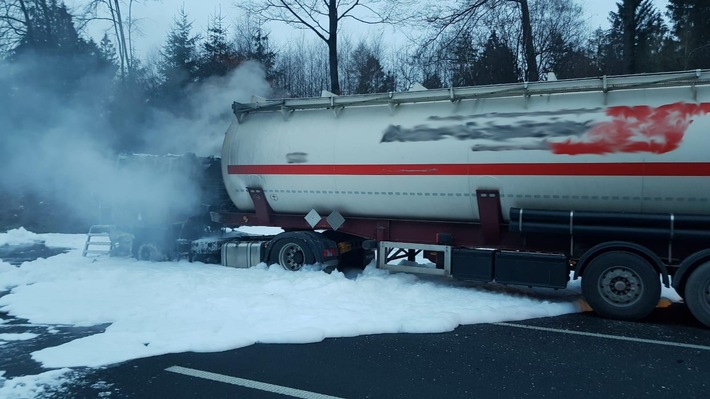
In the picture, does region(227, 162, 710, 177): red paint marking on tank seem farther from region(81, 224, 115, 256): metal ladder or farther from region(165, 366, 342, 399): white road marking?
region(165, 366, 342, 399): white road marking

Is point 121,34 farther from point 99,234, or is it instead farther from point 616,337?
point 616,337

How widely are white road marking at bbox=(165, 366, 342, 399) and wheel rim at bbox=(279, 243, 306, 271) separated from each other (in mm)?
4771

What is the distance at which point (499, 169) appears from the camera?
26.7 feet

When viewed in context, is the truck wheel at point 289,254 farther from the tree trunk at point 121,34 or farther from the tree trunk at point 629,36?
the tree trunk at point 121,34

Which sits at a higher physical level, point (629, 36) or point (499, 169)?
point (629, 36)

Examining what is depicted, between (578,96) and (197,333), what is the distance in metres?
6.41

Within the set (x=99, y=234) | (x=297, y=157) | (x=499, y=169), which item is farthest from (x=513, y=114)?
(x=99, y=234)

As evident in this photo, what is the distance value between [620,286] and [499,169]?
95.5 inches

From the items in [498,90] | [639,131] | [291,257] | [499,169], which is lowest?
[291,257]

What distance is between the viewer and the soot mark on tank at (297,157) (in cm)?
968

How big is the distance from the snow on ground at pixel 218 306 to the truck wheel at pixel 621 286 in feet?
1.79

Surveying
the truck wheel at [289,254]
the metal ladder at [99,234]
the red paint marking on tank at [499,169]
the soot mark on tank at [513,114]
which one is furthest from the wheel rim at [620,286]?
the metal ladder at [99,234]

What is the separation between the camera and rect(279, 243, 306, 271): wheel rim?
9.91 m

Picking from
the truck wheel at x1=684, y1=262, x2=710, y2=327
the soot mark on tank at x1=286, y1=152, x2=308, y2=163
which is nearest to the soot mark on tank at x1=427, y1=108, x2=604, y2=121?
the soot mark on tank at x1=286, y1=152, x2=308, y2=163
